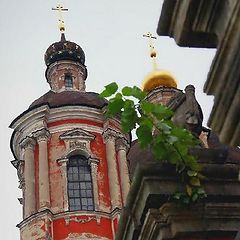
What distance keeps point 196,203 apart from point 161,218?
0.31 metres

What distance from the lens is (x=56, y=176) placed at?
20.8 m

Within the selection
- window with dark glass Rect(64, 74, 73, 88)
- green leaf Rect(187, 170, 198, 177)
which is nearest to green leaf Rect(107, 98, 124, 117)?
green leaf Rect(187, 170, 198, 177)

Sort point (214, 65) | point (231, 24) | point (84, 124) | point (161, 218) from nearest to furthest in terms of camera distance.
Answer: point (231, 24) < point (214, 65) < point (161, 218) < point (84, 124)

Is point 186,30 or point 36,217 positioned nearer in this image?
point 186,30

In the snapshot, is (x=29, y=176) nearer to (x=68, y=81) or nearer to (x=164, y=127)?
(x=68, y=81)

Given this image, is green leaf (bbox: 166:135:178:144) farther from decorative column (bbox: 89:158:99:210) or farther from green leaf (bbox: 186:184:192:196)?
decorative column (bbox: 89:158:99:210)

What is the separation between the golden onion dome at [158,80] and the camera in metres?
28.5

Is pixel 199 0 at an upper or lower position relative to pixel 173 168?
lower

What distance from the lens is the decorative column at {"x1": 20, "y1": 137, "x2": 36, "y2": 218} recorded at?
2028 centimetres

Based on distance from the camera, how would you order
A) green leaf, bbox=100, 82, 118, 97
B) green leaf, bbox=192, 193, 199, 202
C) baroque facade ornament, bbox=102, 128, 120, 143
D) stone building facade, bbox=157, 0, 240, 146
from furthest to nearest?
baroque facade ornament, bbox=102, 128, 120, 143, green leaf, bbox=192, 193, 199, 202, green leaf, bbox=100, 82, 118, 97, stone building facade, bbox=157, 0, 240, 146

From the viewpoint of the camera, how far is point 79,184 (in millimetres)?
21078

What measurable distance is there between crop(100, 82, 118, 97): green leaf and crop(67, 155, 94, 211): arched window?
16.0 m

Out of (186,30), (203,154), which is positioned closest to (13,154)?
(203,154)

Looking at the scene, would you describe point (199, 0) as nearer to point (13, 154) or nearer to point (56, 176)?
point (56, 176)
